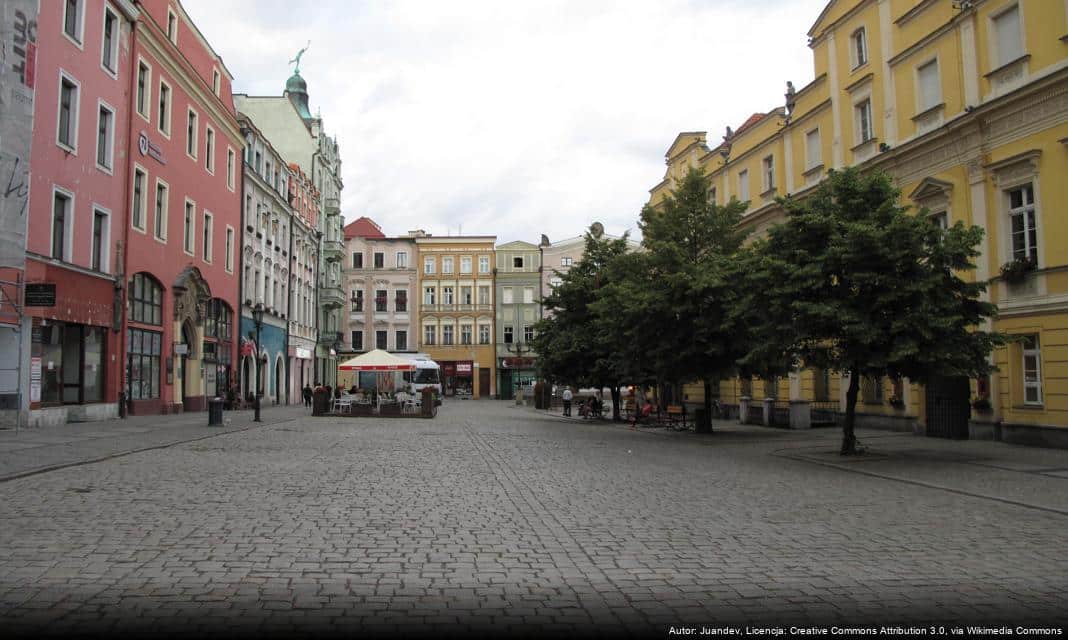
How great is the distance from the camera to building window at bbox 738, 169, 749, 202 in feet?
119

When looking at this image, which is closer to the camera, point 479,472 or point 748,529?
point 748,529

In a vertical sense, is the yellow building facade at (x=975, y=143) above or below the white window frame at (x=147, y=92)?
below

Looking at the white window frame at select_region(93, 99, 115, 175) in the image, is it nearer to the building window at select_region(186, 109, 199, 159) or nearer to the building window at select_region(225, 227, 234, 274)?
the building window at select_region(186, 109, 199, 159)

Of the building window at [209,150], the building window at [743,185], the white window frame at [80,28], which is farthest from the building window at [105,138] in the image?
the building window at [743,185]

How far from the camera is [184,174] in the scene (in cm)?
3359

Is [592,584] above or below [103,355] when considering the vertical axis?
below

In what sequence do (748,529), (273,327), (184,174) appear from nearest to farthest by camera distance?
(748,529) < (184,174) < (273,327)

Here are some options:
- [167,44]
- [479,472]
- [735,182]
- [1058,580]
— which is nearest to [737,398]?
[735,182]

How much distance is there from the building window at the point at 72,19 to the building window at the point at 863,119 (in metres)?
24.9

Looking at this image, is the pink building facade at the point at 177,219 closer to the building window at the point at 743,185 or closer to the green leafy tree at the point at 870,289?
the green leafy tree at the point at 870,289

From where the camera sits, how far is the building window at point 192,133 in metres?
34.3

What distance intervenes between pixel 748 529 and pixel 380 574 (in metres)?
4.23

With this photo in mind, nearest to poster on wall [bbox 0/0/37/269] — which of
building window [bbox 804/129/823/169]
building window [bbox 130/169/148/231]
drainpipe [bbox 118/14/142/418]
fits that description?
drainpipe [bbox 118/14/142/418]

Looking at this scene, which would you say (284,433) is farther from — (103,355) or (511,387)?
(511,387)
